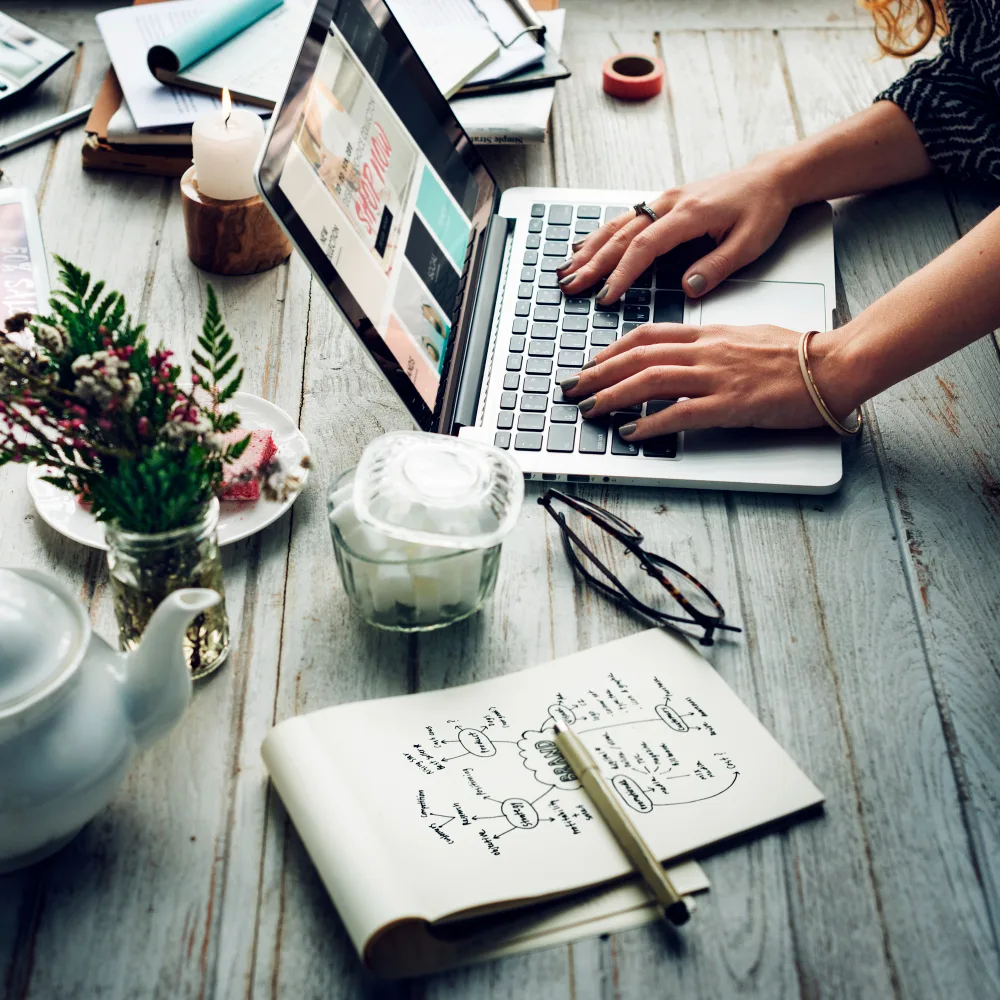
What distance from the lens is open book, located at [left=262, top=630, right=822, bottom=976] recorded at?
0.65 metres

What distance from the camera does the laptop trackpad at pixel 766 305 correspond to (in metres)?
1.07

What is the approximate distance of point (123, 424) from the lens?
0.64 meters

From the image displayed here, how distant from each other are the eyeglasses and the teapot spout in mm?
317

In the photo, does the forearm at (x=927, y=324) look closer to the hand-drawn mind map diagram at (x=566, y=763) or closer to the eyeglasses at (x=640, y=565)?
the eyeglasses at (x=640, y=565)

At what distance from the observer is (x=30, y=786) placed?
609 mm

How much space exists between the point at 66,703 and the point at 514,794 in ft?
0.89

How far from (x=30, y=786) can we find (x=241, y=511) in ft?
1.04

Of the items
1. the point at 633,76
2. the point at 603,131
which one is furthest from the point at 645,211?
the point at 633,76

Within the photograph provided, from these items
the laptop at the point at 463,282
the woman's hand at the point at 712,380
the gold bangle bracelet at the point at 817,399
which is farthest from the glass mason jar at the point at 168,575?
the gold bangle bracelet at the point at 817,399

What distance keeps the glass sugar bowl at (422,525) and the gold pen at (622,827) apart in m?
0.13

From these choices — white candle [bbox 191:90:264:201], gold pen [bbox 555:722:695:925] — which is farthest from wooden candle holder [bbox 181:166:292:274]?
gold pen [bbox 555:722:695:925]

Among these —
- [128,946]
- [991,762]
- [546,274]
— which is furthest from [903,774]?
[546,274]

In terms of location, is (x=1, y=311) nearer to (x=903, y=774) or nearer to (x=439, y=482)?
(x=439, y=482)

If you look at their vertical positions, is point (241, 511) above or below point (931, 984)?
above
